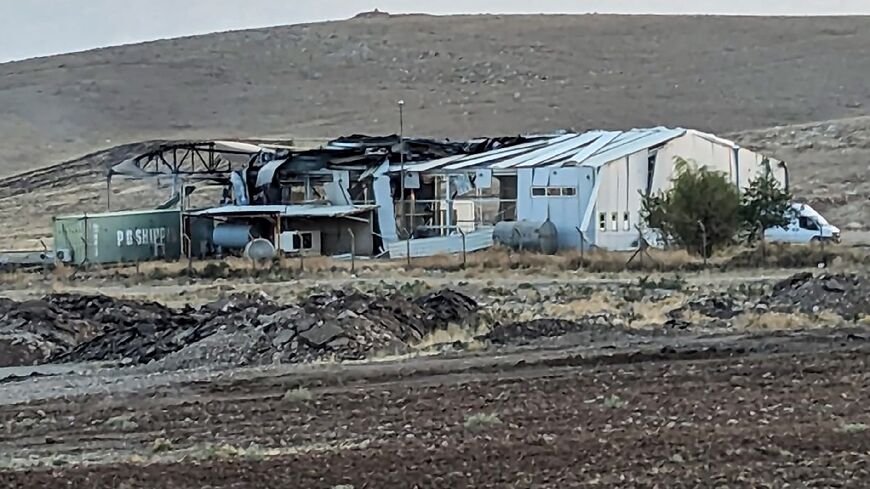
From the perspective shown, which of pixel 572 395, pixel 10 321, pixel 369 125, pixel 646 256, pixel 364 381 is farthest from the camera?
pixel 369 125

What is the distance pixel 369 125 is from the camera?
314 ft

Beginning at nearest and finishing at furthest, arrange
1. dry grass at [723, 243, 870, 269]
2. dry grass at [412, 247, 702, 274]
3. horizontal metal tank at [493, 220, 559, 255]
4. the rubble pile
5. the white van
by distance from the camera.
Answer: the rubble pile
dry grass at [723, 243, 870, 269]
dry grass at [412, 247, 702, 274]
horizontal metal tank at [493, 220, 559, 255]
the white van

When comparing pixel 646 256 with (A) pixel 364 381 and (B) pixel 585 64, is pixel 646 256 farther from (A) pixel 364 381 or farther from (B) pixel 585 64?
(B) pixel 585 64

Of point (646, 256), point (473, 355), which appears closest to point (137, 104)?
point (646, 256)

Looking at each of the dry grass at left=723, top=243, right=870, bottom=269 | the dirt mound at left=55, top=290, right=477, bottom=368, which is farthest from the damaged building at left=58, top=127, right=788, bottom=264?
the dirt mound at left=55, top=290, right=477, bottom=368

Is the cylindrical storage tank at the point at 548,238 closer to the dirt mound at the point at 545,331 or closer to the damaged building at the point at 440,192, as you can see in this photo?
the damaged building at the point at 440,192

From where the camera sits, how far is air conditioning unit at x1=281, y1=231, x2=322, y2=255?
49250 millimetres

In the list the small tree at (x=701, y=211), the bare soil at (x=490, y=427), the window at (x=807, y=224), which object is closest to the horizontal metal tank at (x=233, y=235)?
the small tree at (x=701, y=211)

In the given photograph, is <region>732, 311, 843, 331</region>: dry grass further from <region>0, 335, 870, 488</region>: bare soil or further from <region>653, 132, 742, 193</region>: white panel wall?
<region>653, 132, 742, 193</region>: white panel wall

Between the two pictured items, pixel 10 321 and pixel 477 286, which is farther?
pixel 477 286

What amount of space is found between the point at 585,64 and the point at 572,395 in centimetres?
9778

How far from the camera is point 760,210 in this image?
1818 inches

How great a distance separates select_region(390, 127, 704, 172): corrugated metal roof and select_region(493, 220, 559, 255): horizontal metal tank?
2.33 meters

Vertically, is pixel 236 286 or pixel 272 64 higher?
pixel 272 64
